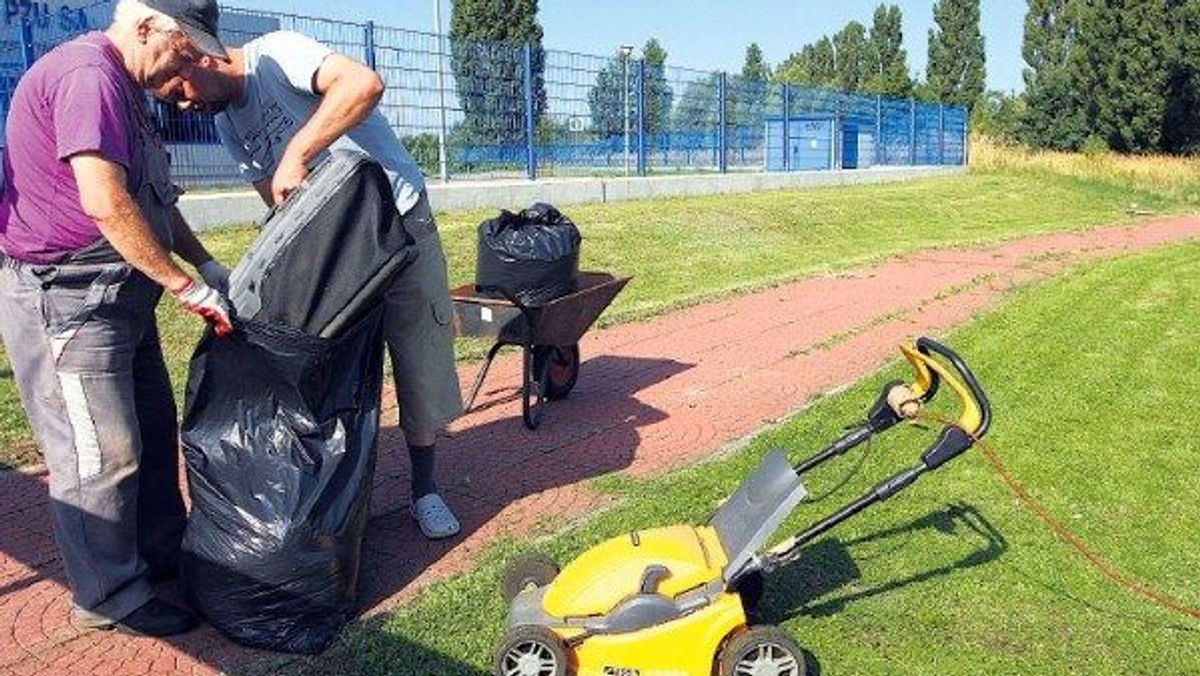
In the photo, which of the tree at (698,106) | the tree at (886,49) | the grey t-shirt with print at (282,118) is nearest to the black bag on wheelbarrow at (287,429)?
the grey t-shirt with print at (282,118)

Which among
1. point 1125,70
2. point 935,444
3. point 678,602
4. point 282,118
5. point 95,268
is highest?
point 1125,70

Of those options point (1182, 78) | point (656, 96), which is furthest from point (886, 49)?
point (656, 96)

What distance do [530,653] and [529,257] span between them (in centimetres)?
303

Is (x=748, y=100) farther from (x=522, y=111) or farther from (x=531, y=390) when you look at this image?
(x=531, y=390)

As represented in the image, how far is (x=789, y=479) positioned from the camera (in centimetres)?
317

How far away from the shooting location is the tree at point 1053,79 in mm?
37625

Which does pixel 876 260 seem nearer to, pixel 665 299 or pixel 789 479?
pixel 665 299

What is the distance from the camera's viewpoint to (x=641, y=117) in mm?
18391

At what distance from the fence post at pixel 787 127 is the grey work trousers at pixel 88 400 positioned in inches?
911

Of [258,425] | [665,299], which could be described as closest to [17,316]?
[258,425]

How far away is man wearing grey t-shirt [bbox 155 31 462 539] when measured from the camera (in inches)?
138

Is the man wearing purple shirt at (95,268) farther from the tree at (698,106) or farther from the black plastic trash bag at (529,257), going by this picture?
the tree at (698,106)

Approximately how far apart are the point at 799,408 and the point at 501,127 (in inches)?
389

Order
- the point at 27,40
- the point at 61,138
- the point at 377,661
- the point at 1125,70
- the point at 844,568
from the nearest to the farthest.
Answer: the point at 61,138 < the point at 377,661 < the point at 844,568 < the point at 27,40 < the point at 1125,70
